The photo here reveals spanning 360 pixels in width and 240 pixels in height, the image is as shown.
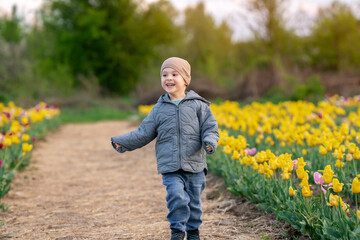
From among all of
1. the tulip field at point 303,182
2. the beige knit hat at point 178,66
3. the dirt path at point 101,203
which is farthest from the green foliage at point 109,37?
the beige knit hat at point 178,66

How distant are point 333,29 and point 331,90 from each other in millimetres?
11250

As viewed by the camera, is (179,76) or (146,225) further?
(146,225)

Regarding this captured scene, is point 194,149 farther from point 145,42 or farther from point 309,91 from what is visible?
point 145,42

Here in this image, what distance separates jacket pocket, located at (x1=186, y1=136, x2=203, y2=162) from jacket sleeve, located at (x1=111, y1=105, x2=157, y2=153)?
0.27 metres

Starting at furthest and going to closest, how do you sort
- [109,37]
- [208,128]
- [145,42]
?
[145,42] < [109,37] < [208,128]

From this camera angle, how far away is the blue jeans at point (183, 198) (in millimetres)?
2549

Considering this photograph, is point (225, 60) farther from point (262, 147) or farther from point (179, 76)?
point (179, 76)

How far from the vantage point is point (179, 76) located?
270 cm

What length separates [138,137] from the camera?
2674 mm

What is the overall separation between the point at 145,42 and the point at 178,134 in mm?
22215

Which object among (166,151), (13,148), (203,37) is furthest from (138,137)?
(203,37)

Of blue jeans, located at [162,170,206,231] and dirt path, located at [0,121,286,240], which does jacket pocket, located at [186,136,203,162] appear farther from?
dirt path, located at [0,121,286,240]

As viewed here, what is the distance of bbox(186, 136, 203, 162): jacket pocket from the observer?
8.59ft

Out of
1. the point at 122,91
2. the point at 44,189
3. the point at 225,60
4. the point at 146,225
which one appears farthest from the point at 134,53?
the point at 146,225
